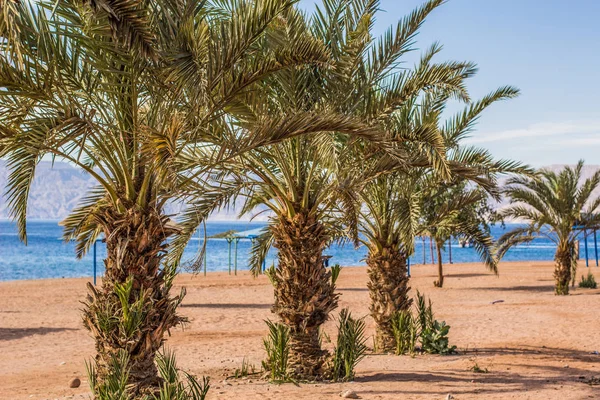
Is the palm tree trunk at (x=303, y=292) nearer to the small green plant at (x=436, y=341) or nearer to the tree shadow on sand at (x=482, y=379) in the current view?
the tree shadow on sand at (x=482, y=379)

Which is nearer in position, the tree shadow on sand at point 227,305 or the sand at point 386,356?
the sand at point 386,356

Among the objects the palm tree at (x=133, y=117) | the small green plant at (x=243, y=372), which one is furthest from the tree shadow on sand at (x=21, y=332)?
the palm tree at (x=133, y=117)

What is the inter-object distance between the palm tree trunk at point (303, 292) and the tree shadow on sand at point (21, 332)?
349 inches

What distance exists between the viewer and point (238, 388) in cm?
838

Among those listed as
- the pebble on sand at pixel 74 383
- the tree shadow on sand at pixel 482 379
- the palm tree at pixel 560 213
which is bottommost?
the pebble on sand at pixel 74 383

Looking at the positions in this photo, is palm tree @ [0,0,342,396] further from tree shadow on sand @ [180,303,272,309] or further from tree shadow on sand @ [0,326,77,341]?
tree shadow on sand @ [180,303,272,309]

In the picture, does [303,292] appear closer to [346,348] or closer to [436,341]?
[346,348]

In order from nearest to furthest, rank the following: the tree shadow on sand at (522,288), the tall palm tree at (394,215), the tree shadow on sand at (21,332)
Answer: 1. the tall palm tree at (394,215)
2. the tree shadow on sand at (21,332)
3. the tree shadow on sand at (522,288)

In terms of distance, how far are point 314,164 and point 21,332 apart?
10697 mm

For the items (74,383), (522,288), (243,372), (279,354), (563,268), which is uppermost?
(563,268)

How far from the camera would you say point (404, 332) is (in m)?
11.6

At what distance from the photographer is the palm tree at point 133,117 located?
5.75 m

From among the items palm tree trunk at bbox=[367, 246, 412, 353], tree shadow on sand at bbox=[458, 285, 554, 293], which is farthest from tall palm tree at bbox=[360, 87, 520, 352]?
tree shadow on sand at bbox=[458, 285, 554, 293]

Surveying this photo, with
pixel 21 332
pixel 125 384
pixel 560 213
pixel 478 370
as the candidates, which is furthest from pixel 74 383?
pixel 560 213
